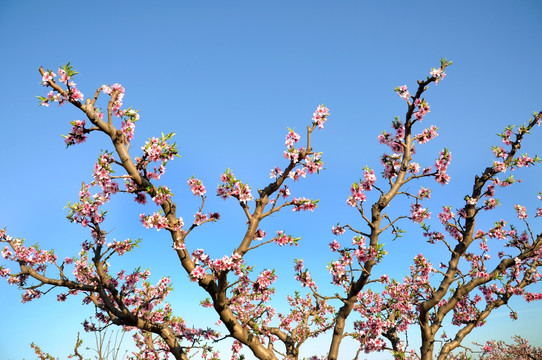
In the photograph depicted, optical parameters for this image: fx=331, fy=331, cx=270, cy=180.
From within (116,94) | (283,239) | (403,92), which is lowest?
(283,239)

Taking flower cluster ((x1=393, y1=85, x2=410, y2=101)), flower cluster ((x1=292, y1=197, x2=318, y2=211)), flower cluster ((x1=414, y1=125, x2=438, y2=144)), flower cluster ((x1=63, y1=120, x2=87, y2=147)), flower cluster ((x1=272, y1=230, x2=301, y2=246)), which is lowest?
flower cluster ((x1=272, y1=230, x2=301, y2=246))

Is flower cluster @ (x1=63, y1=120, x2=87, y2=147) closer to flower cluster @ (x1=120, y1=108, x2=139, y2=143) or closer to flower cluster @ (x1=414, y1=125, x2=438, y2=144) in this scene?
flower cluster @ (x1=120, y1=108, x2=139, y2=143)

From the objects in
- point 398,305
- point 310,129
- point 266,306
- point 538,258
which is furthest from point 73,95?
point 538,258

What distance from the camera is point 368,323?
11211 mm

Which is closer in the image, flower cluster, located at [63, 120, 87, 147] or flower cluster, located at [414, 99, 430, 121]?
flower cluster, located at [63, 120, 87, 147]

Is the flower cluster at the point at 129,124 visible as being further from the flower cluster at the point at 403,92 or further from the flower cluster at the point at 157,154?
the flower cluster at the point at 403,92

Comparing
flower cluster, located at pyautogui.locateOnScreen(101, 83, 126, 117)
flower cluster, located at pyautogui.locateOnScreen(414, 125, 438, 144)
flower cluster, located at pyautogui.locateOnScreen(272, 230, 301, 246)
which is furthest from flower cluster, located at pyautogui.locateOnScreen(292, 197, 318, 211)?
flower cluster, located at pyautogui.locateOnScreen(101, 83, 126, 117)

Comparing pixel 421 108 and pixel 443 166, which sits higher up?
pixel 421 108

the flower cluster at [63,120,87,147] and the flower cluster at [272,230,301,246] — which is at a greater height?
the flower cluster at [63,120,87,147]

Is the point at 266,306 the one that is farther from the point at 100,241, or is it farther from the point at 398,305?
the point at 100,241

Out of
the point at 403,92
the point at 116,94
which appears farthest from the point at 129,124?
the point at 403,92

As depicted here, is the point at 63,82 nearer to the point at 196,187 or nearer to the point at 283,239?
the point at 196,187

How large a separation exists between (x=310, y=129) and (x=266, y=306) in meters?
8.16

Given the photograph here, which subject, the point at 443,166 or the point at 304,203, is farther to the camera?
the point at 443,166
